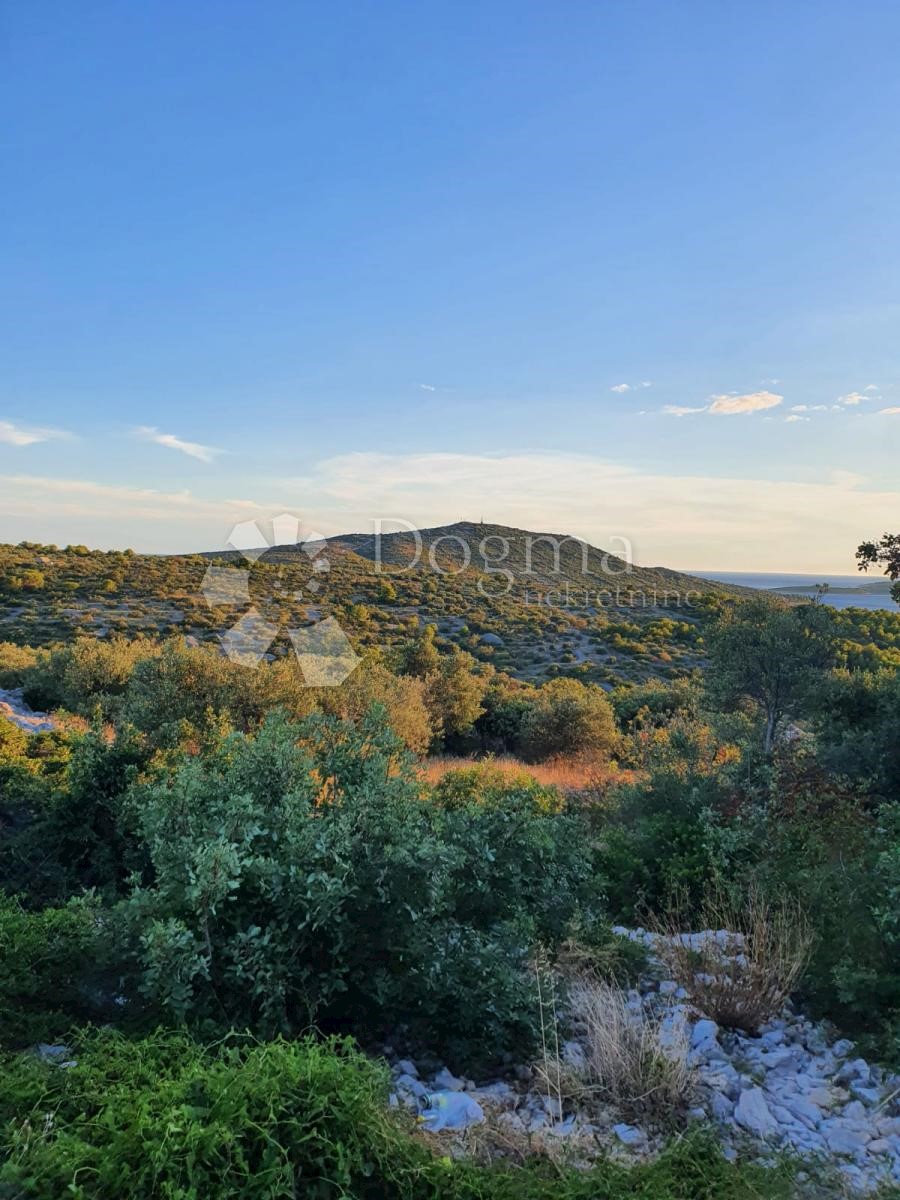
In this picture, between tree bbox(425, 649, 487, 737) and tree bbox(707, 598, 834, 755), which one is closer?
tree bbox(707, 598, 834, 755)

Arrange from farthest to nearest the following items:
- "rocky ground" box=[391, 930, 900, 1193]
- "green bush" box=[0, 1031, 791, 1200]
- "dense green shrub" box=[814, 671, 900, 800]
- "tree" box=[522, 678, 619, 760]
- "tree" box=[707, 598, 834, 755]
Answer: "tree" box=[522, 678, 619, 760]
"tree" box=[707, 598, 834, 755]
"dense green shrub" box=[814, 671, 900, 800]
"rocky ground" box=[391, 930, 900, 1193]
"green bush" box=[0, 1031, 791, 1200]

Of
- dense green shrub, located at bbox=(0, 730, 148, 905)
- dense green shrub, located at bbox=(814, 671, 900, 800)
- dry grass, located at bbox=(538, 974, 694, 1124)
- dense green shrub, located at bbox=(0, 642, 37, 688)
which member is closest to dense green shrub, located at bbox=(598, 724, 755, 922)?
dense green shrub, located at bbox=(814, 671, 900, 800)

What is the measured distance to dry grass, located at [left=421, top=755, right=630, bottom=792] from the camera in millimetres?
11508

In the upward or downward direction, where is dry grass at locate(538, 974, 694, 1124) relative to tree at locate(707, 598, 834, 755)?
downward

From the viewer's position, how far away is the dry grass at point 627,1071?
3.15m

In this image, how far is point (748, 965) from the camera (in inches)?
167

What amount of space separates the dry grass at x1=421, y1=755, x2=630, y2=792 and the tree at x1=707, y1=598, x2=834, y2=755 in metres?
2.75

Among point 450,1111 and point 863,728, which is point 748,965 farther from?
point 863,728

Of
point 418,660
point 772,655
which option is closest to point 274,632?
point 418,660

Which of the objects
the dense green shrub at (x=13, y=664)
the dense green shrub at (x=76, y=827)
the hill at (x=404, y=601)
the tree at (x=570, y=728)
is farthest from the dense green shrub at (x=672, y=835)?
the dense green shrub at (x=13, y=664)

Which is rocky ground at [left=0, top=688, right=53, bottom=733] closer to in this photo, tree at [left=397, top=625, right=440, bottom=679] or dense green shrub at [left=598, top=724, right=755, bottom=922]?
dense green shrub at [left=598, top=724, right=755, bottom=922]

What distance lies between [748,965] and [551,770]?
11026 millimetres

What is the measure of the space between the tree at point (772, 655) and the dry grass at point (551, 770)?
108 inches

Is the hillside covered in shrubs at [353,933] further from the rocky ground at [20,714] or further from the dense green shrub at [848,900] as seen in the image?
the rocky ground at [20,714]
